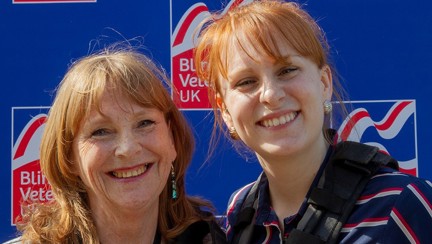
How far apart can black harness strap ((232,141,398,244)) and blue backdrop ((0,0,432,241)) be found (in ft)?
2.23

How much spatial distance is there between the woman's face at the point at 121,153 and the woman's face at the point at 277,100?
0.79ft

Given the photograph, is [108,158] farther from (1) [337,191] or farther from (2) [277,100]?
(1) [337,191]

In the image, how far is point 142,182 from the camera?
1615 millimetres

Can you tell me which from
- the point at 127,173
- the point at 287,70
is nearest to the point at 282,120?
the point at 287,70

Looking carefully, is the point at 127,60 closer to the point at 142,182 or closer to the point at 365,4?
the point at 142,182

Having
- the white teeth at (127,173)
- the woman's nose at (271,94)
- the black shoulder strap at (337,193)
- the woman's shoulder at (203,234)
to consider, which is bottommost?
the woman's shoulder at (203,234)

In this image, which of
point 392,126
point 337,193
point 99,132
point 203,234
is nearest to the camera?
point 337,193

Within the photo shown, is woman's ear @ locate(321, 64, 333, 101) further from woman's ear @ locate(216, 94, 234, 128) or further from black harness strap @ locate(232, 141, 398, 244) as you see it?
woman's ear @ locate(216, 94, 234, 128)

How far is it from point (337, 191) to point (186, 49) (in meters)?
0.95

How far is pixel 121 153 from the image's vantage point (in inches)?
61.6

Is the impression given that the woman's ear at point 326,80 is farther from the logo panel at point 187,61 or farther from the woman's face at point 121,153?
the logo panel at point 187,61

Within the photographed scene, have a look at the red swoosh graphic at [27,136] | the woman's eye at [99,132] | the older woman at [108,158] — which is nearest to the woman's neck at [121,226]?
the older woman at [108,158]

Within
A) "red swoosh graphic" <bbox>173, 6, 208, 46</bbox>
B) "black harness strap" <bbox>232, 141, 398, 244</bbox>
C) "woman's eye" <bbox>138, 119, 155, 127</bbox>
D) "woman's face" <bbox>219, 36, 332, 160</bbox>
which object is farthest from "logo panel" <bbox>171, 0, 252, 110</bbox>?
"black harness strap" <bbox>232, 141, 398, 244</bbox>

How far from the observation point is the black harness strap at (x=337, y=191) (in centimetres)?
143
